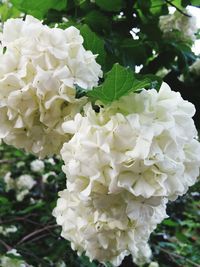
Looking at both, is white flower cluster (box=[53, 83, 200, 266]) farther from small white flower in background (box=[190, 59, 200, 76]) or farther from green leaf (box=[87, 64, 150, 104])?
small white flower in background (box=[190, 59, 200, 76])

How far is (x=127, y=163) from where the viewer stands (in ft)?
2.93

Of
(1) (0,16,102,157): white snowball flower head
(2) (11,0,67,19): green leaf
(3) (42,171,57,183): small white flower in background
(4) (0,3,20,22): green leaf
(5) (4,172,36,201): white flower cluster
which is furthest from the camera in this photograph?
(5) (4,172,36,201): white flower cluster

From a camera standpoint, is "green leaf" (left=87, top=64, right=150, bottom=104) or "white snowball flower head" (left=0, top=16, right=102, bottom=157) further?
"white snowball flower head" (left=0, top=16, right=102, bottom=157)

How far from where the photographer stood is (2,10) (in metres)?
1.93

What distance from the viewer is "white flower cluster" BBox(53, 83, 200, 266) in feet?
2.96

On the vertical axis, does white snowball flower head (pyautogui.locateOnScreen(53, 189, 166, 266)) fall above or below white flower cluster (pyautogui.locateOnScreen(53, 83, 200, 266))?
below

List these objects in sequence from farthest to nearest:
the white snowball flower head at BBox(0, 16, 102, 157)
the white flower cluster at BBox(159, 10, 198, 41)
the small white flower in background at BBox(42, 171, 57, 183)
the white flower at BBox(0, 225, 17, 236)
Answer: the small white flower in background at BBox(42, 171, 57, 183) < the white flower at BBox(0, 225, 17, 236) < the white flower cluster at BBox(159, 10, 198, 41) < the white snowball flower head at BBox(0, 16, 102, 157)

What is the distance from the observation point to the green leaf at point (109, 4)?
5.10 feet

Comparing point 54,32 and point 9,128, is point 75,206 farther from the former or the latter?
point 54,32

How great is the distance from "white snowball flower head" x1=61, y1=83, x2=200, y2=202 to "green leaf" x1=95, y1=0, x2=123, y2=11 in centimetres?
66

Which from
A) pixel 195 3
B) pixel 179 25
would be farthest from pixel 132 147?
pixel 179 25

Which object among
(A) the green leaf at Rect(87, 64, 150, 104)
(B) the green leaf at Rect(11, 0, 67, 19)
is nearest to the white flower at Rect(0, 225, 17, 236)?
(B) the green leaf at Rect(11, 0, 67, 19)

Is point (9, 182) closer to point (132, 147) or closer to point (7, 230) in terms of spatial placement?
point (7, 230)

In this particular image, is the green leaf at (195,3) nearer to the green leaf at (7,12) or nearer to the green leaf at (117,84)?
the green leaf at (7,12)
